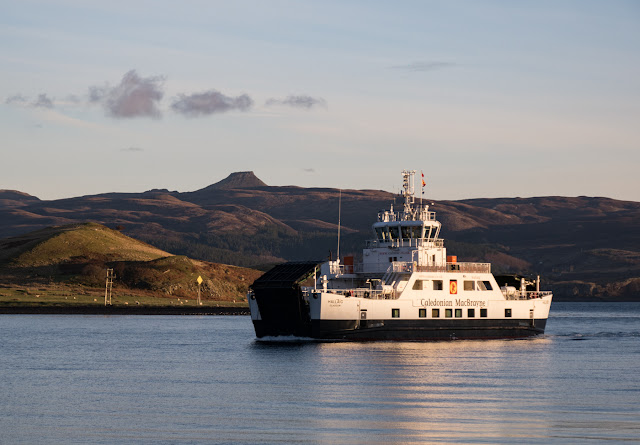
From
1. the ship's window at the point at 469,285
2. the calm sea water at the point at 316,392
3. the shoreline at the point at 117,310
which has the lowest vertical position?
→ the calm sea water at the point at 316,392

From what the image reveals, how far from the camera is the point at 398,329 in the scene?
78.2m

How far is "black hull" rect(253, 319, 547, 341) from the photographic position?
252ft

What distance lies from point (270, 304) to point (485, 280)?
1857cm

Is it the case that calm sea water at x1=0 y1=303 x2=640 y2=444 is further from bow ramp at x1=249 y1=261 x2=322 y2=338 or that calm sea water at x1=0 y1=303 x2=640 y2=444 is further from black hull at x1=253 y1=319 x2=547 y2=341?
bow ramp at x1=249 y1=261 x2=322 y2=338

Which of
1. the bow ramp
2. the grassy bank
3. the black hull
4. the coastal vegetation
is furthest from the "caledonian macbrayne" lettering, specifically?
the coastal vegetation

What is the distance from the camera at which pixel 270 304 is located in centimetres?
8050

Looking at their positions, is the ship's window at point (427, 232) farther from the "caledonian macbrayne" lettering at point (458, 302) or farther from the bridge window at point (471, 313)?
the bridge window at point (471, 313)

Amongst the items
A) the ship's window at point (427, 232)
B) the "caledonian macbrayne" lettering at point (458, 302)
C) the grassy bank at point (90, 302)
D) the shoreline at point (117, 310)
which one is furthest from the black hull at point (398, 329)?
the grassy bank at point (90, 302)

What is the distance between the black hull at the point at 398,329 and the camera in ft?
252

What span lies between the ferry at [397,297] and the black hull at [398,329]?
3.0 inches

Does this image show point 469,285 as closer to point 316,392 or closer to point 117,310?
point 316,392

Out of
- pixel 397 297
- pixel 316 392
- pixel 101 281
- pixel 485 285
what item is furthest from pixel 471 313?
pixel 101 281

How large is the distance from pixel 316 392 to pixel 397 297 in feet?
98.7

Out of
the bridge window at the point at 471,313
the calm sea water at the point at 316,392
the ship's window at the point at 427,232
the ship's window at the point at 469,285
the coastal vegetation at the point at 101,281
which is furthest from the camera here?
the coastal vegetation at the point at 101,281
